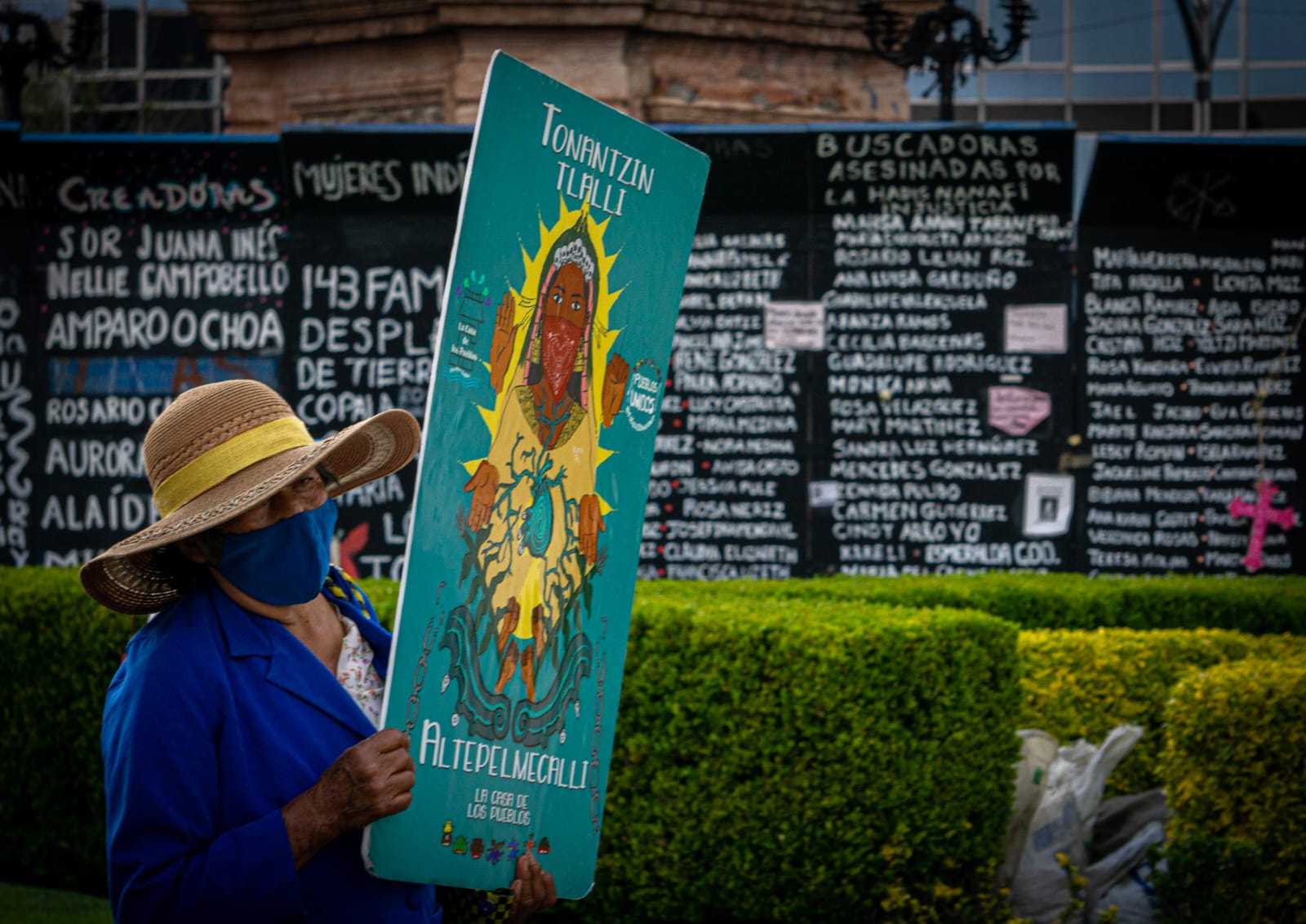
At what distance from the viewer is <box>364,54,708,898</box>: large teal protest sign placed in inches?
94.5

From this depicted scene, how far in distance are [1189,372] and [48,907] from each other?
6907mm

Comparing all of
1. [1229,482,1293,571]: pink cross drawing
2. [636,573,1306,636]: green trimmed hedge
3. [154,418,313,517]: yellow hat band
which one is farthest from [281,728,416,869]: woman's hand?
[1229,482,1293,571]: pink cross drawing

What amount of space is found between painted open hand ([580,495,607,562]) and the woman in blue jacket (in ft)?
1.44

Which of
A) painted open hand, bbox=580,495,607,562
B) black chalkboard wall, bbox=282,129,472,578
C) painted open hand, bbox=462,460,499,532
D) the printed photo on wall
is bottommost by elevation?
the printed photo on wall

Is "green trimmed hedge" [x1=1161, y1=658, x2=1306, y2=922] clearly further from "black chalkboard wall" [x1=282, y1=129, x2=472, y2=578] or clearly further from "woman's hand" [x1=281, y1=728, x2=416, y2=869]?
"black chalkboard wall" [x1=282, y1=129, x2=472, y2=578]

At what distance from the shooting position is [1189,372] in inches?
352

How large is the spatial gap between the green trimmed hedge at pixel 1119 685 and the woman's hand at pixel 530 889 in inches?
145

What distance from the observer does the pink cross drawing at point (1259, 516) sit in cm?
888

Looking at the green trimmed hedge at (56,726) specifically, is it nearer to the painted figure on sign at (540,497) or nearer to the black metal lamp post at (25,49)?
the painted figure on sign at (540,497)

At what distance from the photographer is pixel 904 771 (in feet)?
16.1

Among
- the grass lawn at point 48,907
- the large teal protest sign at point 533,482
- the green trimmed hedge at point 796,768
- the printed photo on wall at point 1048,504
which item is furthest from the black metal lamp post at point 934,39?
the large teal protest sign at point 533,482

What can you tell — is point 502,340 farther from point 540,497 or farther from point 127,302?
point 127,302

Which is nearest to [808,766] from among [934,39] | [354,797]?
[354,797]

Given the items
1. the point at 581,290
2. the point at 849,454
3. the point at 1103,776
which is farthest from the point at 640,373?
the point at 849,454
